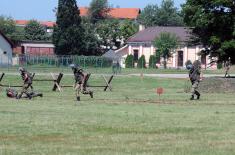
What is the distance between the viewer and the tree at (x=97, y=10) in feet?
509

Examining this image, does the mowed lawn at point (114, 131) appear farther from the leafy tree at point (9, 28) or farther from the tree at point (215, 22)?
the leafy tree at point (9, 28)

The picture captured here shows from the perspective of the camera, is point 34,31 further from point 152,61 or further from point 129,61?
point 152,61

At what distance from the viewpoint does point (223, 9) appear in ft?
145

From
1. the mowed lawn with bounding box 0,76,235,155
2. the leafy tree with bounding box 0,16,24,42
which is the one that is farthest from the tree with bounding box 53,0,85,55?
the mowed lawn with bounding box 0,76,235,155

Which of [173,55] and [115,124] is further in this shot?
[173,55]

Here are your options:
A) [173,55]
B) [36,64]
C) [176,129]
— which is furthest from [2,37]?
[176,129]

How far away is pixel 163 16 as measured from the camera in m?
166

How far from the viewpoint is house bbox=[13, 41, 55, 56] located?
112562mm

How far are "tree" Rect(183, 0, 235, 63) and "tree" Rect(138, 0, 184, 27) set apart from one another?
11574cm

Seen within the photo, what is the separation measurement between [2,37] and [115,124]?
77377mm

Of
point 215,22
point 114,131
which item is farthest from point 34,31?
point 114,131

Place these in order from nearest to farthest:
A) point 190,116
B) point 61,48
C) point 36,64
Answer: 1. point 190,116
2. point 36,64
3. point 61,48

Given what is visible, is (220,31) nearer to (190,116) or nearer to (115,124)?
(190,116)

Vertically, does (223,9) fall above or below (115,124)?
above
